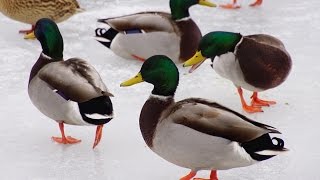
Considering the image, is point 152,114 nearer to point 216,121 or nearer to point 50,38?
point 216,121

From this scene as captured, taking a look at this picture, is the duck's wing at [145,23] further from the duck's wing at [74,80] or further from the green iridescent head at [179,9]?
the duck's wing at [74,80]

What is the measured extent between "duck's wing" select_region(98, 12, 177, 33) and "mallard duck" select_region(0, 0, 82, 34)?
753 millimetres

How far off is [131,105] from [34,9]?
1.71m

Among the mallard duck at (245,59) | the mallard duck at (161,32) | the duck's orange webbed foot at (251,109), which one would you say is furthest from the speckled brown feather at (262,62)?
the mallard duck at (161,32)

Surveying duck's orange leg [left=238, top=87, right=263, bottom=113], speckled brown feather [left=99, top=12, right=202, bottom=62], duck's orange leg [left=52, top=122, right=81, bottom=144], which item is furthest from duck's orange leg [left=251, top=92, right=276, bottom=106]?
duck's orange leg [left=52, top=122, right=81, bottom=144]

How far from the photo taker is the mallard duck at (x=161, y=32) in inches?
209

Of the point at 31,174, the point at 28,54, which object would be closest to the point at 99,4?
the point at 28,54

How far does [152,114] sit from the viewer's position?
356 cm

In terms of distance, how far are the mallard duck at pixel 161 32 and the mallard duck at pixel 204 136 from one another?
179 cm

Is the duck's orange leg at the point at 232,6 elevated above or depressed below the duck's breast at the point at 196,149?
below

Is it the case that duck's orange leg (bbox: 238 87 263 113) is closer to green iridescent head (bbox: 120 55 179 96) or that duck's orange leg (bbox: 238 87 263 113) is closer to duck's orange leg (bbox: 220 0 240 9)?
green iridescent head (bbox: 120 55 179 96)

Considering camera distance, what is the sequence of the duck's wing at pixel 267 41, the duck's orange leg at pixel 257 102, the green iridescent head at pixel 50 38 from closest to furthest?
the green iridescent head at pixel 50 38 < the duck's wing at pixel 267 41 < the duck's orange leg at pixel 257 102

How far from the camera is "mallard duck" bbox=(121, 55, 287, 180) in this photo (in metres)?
3.32

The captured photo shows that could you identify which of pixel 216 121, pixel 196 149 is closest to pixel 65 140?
pixel 196 149
